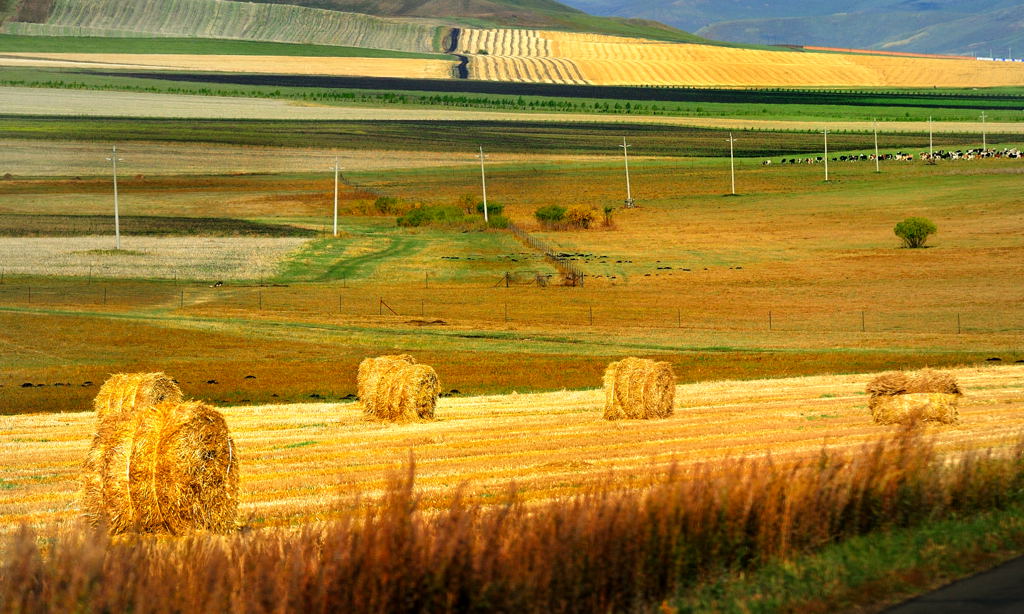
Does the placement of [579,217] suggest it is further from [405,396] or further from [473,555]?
[473,555]

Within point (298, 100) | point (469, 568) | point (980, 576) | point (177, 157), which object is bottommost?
point (980, 576)

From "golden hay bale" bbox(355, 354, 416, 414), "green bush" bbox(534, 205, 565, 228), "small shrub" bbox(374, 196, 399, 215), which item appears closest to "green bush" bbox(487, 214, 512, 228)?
"green bush" bbox(534, 205, 565, 228)

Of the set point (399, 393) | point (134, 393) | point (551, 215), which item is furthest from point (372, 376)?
point (551, 215)

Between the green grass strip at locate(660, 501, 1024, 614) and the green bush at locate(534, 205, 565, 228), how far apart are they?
86.3 meters

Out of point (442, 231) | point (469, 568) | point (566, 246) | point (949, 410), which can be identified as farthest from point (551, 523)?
point (442, 231)

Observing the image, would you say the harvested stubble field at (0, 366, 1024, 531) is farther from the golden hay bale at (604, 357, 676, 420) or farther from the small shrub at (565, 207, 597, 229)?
the small shrub at (565, 207, 597, 229)

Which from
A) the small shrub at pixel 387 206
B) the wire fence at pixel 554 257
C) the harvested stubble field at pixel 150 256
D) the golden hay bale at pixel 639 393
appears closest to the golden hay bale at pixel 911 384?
the golden hay bale at pixel 639 393

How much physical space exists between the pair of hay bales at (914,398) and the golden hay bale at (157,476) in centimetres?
1361

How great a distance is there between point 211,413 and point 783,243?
7311cm

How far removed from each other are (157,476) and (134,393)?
7.14 m

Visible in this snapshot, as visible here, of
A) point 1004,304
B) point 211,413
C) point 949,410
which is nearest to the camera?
point 211,413

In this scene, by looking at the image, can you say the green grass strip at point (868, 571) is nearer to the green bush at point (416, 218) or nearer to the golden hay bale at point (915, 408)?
the golden hay bale at point (915, 408)

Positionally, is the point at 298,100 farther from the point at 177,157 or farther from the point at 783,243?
the point at 783,243

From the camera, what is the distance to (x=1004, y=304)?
173 ft
